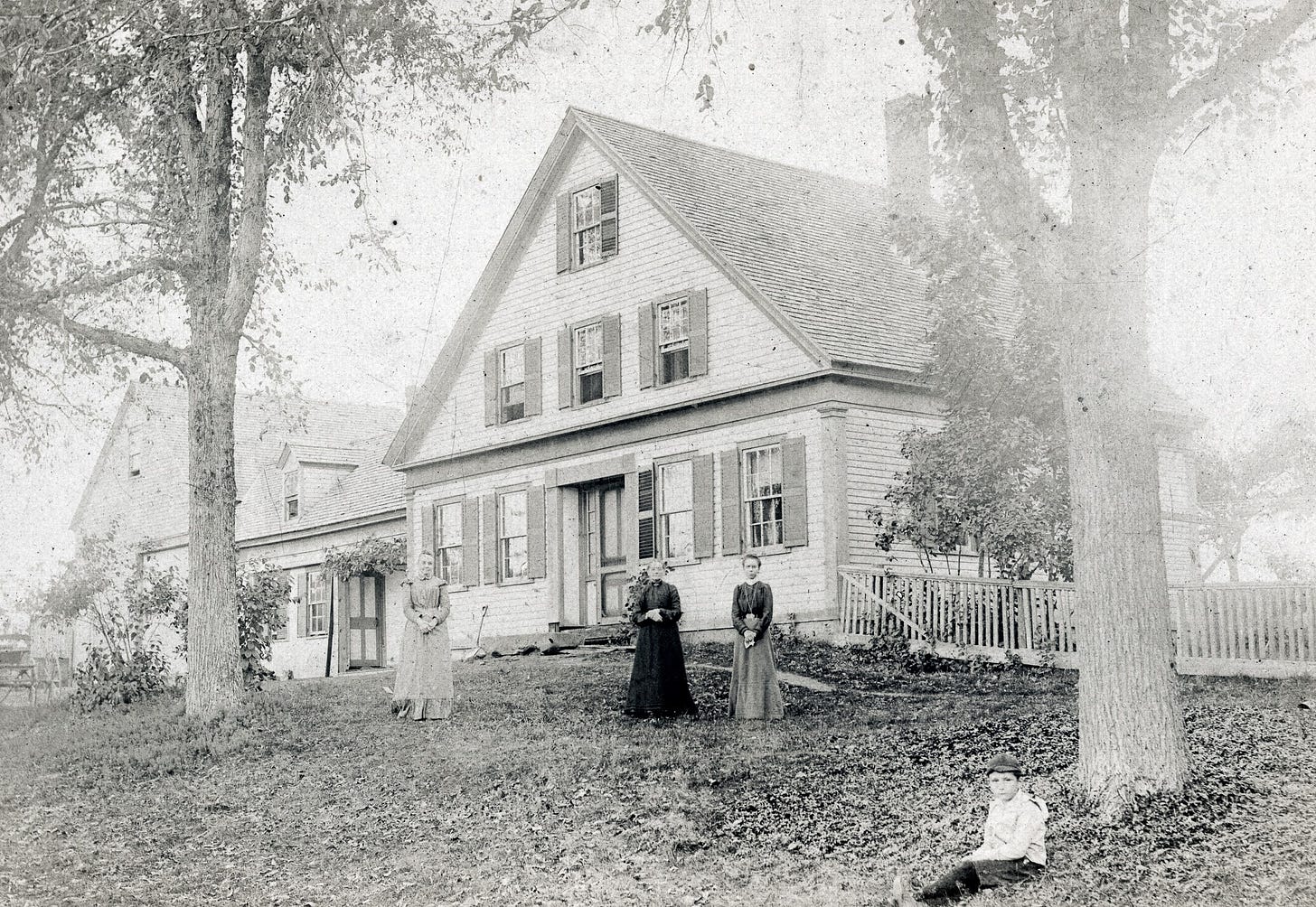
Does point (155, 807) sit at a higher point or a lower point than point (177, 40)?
lower

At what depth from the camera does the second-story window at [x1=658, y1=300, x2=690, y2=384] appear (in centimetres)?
2075

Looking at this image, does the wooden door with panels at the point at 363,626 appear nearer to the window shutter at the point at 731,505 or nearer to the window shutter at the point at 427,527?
the window shutter at the point at 427,527

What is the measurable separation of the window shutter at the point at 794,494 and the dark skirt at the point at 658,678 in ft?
20.3

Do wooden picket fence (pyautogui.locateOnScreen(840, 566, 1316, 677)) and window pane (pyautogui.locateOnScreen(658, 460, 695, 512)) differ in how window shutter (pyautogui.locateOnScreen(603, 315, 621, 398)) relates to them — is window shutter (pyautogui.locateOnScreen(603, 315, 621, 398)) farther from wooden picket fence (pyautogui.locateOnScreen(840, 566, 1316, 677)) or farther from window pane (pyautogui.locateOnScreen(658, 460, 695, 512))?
wooden picket fence (pyautogui.locateOnScreen(840, 566, 1316, 677))

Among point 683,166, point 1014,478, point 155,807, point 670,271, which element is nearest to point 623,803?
point 155,807

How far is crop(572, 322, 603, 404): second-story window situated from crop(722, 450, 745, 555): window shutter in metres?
3.17

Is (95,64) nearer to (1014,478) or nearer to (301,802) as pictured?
(301,802)

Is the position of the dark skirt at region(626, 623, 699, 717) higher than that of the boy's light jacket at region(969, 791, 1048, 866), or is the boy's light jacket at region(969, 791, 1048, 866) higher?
the dark skirt at region(626, 623, 699, 717)

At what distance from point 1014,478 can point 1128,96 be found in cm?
898

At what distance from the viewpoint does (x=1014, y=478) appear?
16.8 meters

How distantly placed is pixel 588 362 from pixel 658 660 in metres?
10.4

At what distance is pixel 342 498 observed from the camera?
30.6 metres

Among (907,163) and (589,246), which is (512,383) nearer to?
(589,246)

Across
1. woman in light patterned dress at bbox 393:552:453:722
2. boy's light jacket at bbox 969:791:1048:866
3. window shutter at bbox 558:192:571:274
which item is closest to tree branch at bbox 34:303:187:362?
woman in light patterned dress at bbox 393:552:453:722
